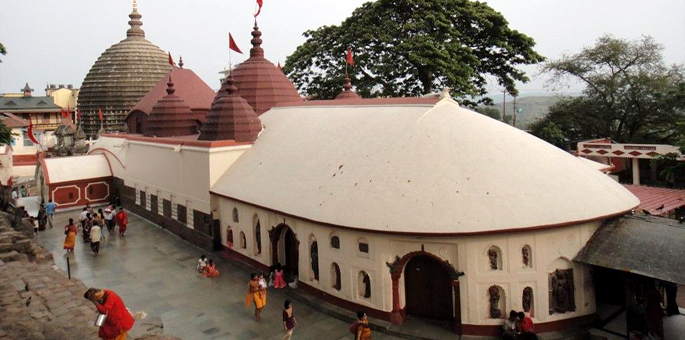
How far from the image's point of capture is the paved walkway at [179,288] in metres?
12.6

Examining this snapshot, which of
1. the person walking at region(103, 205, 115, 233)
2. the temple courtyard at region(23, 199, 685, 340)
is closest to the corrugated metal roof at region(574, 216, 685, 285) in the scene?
the temple courtyard at region(23, 199, 685, 340)

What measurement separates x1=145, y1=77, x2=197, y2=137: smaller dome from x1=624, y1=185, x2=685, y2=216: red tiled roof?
2129 centimetres

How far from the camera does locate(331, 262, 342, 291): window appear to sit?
13.6 m

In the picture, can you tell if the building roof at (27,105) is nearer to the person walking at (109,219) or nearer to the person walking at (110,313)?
the person walking at (109,219)

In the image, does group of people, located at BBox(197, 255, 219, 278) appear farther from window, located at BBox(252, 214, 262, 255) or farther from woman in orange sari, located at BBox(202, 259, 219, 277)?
window, located at BBox(252, 214, 262, 255)

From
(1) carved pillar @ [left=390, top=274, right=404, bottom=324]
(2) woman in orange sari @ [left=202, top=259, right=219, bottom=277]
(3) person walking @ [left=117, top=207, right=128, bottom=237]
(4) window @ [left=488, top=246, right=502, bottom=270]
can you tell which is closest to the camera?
(4) window @ [left=488, top=246, right=502, bottom=270]

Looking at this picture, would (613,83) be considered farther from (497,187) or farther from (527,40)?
(497,187)

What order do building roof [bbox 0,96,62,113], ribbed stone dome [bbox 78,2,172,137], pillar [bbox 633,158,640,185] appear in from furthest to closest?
1. building roof [bbox 0,96,62,113]
2. ribbed stone dome [bbox 78,2,172,137]
3. pillar [bbox 633,158,640,185]

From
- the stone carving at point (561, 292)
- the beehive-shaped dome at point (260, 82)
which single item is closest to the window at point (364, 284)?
the stone carving at point (561, 292)

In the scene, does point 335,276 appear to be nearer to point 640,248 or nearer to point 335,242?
point 335,242

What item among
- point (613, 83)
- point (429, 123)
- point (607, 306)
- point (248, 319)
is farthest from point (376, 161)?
point (613, 83)

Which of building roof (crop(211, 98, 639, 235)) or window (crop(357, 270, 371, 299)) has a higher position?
building roof (crop(211, 98, 639, 235))

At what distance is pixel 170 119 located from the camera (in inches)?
1043

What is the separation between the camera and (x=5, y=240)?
48.5ft
